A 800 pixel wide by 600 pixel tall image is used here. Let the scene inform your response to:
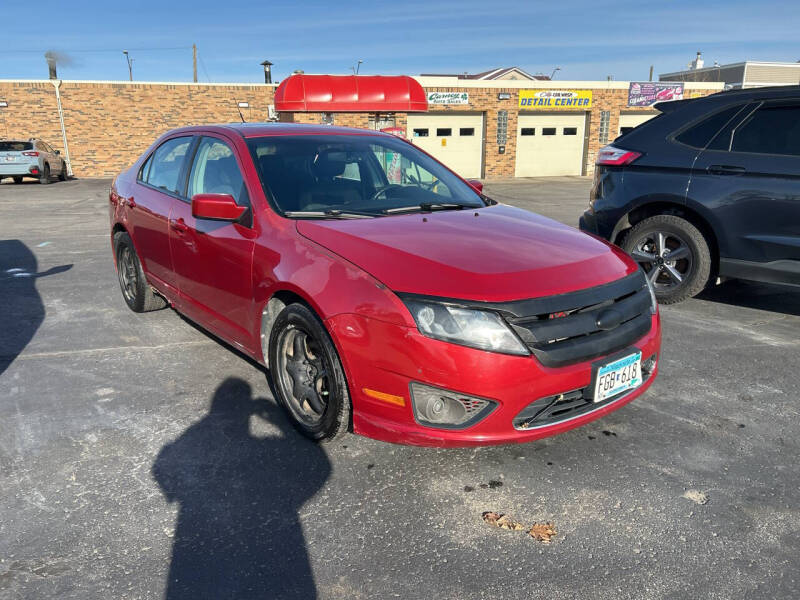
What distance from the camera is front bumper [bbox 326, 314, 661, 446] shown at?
2381mm

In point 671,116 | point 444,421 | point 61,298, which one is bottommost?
point 61,298

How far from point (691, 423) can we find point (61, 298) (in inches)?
214

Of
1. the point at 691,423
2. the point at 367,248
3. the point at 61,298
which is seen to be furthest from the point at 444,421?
the point at 61,298

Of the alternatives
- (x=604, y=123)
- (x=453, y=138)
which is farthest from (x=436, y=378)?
(x=604, y=123)

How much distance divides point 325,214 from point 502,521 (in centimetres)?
175

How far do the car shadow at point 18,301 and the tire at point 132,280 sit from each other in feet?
2.33

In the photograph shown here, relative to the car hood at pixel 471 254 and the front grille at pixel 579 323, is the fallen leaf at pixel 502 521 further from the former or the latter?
the car hood at pixel 471 254

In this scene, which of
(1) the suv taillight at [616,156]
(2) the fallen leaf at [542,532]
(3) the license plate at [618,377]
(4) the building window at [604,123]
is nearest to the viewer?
(2) the fallen leaf at [542,532]

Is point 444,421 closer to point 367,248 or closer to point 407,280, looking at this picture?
point 407,280

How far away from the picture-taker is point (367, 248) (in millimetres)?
2713

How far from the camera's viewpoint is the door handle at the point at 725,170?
15.5 ft

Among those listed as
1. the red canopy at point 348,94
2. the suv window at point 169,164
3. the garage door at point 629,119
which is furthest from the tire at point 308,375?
the garage door at point 629,119

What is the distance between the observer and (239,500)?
2.55 m

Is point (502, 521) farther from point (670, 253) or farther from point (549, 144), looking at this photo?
point (549, 144)
